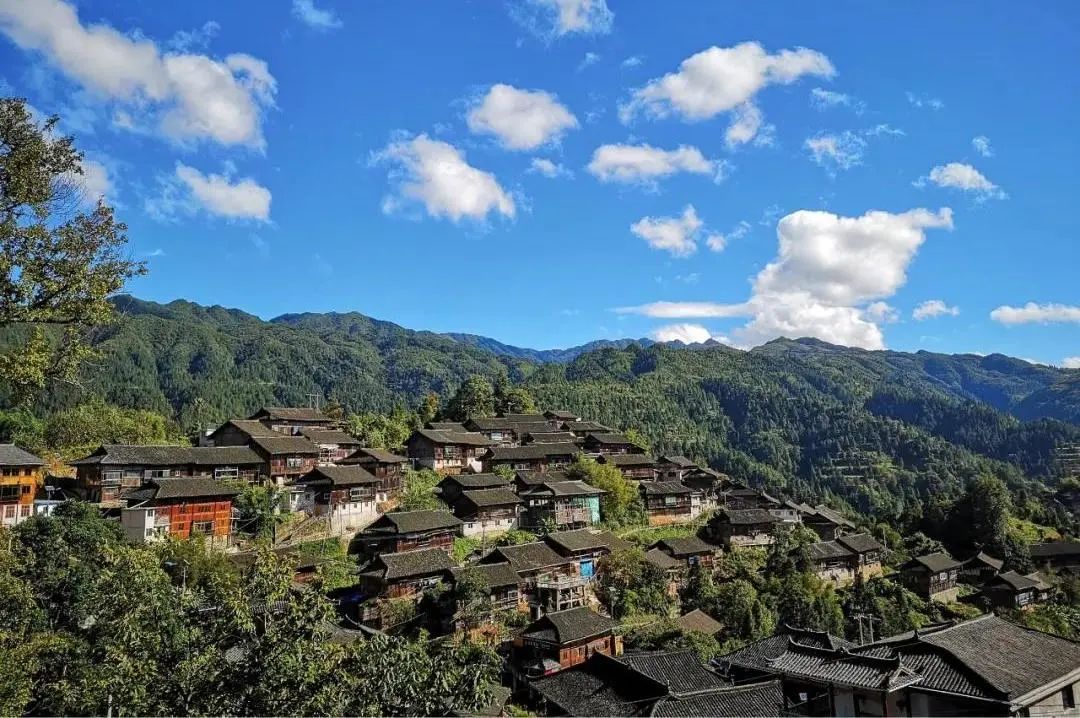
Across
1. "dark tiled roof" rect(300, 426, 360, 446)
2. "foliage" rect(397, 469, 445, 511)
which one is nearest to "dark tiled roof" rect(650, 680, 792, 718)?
"foliage" rect(397, 469, 445, 511)

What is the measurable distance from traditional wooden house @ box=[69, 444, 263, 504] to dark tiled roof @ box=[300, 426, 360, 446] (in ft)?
23.8

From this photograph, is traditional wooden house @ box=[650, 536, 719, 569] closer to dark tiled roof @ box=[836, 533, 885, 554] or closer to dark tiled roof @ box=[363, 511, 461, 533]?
dark tiled roof @ box=[363, 511, 461, 533]

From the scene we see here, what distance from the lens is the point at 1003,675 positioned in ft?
44.4

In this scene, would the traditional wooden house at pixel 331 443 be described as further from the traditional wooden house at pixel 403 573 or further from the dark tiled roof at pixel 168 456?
the traditional wooden house at pixel 403 573

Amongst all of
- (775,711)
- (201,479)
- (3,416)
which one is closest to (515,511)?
(201,479)

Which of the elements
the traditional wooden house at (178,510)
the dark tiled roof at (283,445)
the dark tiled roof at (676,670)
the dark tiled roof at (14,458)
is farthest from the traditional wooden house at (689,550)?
the dark tiled roof at (14,458)

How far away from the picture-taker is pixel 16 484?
36.6 metres

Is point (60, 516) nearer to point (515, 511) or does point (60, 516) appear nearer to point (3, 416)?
→ point (515, 511)

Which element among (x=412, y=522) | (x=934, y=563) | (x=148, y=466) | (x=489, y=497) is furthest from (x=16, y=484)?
(x=934, y=563)

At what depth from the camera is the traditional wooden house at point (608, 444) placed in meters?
68.7

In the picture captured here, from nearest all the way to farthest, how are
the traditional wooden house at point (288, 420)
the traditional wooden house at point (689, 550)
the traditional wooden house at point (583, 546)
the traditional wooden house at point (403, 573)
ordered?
1. the traditional wooden house at point (403, 573)
2. the traditional wooden house at point (583, 546)
3. the traditional wooden house at point (689, 550)
4. the traditional wooden house at point (288, 420)

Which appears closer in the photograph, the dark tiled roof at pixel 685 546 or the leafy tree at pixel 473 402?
the dark tiled roof at pixel 685 546

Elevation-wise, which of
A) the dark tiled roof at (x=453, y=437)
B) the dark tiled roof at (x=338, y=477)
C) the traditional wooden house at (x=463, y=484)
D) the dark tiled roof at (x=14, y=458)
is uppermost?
the dark tiled roof at (x=453, y=437)

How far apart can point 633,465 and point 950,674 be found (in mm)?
49924
